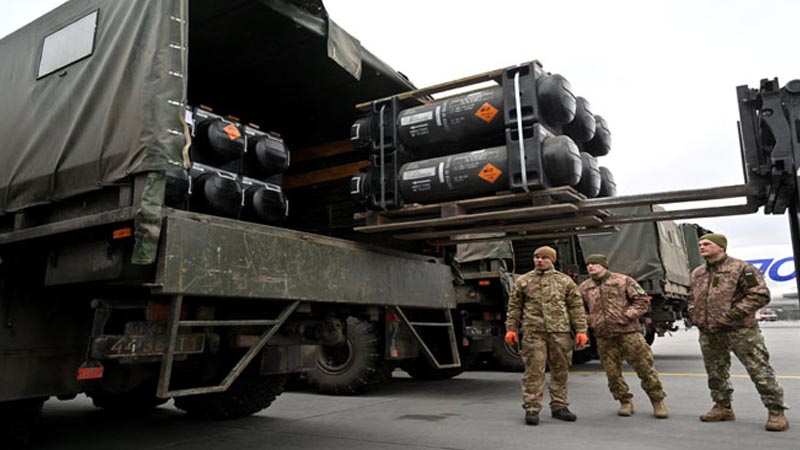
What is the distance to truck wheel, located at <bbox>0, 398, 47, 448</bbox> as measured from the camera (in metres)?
3.86

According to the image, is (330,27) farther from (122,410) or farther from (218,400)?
(122,410)

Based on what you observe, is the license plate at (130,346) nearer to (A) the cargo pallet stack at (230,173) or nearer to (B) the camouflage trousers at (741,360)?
(A) the cargo pallet stack at (230,173)

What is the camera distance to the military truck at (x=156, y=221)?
3.28m

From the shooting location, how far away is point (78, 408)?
6895 mm

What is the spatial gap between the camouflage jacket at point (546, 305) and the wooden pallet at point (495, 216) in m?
0.61

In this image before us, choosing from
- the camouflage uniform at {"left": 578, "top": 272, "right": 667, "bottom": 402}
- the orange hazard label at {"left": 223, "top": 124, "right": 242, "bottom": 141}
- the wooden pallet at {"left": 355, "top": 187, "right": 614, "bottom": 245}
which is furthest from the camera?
the camouflage uniform at {"left": 578, "top": 272, "right": 667, "bottom": 402}

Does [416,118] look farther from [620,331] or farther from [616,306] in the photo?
[620,331]

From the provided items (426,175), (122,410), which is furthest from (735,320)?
(122,410)

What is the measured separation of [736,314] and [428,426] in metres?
2.88

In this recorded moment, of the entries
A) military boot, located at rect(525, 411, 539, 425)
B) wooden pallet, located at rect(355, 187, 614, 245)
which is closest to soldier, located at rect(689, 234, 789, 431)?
wooden pallet, located at rect(355, 187, 614, 245)

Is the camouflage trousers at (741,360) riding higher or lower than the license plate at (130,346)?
lower

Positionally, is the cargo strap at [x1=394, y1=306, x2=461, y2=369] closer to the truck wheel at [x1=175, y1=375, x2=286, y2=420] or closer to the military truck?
the military truck

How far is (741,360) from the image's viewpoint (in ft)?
17.3

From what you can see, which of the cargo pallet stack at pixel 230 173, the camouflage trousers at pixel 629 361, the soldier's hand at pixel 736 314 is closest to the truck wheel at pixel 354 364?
the cargo pallet stack at pixel 230 173
